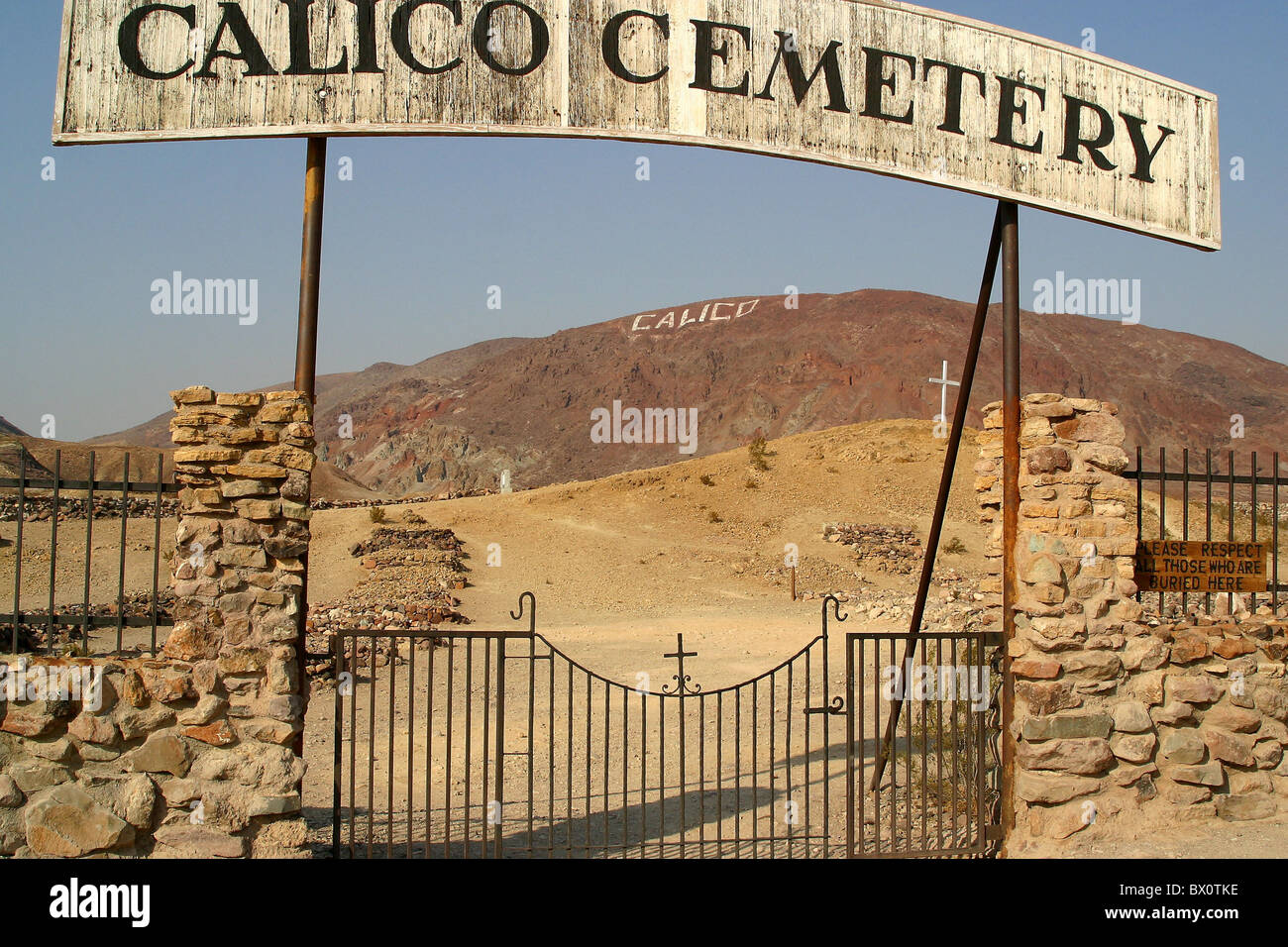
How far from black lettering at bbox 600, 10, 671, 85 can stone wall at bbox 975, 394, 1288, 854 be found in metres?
3.08

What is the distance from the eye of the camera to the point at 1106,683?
6371 mm

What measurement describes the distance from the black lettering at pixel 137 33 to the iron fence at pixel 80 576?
7.33 feet

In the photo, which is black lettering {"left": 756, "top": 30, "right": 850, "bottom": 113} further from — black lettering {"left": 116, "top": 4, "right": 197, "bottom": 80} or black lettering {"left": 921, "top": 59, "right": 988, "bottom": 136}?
black lettering {"left": 116, "top": 4, "right": 197, "bottom": 80}

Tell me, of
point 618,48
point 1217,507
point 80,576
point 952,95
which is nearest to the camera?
point 618,48

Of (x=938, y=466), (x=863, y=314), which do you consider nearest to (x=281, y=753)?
(x=938, y=466)

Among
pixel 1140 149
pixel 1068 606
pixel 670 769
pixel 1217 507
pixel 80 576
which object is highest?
pixel 1140 149

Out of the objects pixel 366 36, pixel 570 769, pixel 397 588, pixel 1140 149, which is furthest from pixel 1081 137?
pixel 397 588

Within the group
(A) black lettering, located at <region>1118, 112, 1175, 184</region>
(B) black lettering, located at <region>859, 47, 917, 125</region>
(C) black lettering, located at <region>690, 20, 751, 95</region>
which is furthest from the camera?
(A) black lettering, located at <region>1118, 112, 1175, 184</region>

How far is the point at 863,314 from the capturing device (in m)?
92.2

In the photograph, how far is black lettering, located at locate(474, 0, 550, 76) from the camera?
609cm

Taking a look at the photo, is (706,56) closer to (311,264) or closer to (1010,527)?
(311,264)

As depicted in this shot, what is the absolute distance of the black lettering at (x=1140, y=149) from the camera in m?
7.14

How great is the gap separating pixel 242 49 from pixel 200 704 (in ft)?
11.9

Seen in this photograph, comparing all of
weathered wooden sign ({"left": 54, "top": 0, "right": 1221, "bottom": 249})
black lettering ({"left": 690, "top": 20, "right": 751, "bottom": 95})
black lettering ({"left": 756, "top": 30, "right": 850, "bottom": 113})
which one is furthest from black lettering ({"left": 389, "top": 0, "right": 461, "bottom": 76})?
black lettering ({"left": 756, "top": 30, "right": 850, "bottom": 113})
